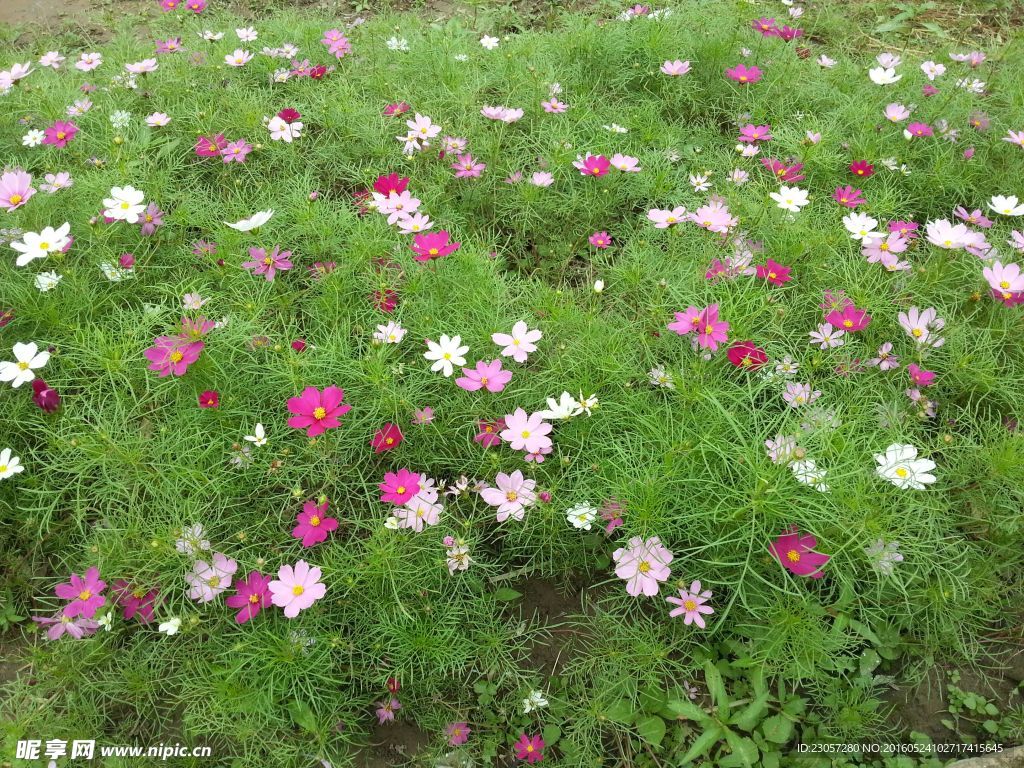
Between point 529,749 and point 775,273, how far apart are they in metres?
1.52

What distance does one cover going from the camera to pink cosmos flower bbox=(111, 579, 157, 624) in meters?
1.50

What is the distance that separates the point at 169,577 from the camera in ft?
5.08

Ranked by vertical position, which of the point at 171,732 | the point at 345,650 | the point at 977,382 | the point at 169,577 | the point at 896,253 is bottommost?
the point at 171,732

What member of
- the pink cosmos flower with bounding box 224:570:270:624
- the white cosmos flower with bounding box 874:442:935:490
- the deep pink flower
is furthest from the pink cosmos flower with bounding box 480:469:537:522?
the deep pink flower

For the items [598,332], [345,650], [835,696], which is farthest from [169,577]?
[835,696]

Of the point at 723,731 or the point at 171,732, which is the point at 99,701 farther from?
the point at 723,731

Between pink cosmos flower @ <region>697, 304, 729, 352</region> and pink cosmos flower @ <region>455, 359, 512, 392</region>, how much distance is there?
55 centimetres

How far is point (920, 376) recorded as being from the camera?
180cm

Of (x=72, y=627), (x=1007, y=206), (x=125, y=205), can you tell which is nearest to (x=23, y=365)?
(x=125, y=205)

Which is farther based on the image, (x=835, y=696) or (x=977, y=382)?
(x=977, y=382)

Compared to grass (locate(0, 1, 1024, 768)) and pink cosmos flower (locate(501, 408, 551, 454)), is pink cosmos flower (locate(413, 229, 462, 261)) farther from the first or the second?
pink cosmos flower (locate(501, 408, 551, 454))

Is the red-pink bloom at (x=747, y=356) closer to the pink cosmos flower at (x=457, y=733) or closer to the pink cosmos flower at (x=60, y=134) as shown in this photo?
the pink cosmos flower at (x=457, y=733)

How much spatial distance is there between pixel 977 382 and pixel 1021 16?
3.49m

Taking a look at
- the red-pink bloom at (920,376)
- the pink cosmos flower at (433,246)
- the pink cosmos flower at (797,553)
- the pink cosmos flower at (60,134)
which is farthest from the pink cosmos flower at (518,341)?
the pink cosmos flower at (60,134)
